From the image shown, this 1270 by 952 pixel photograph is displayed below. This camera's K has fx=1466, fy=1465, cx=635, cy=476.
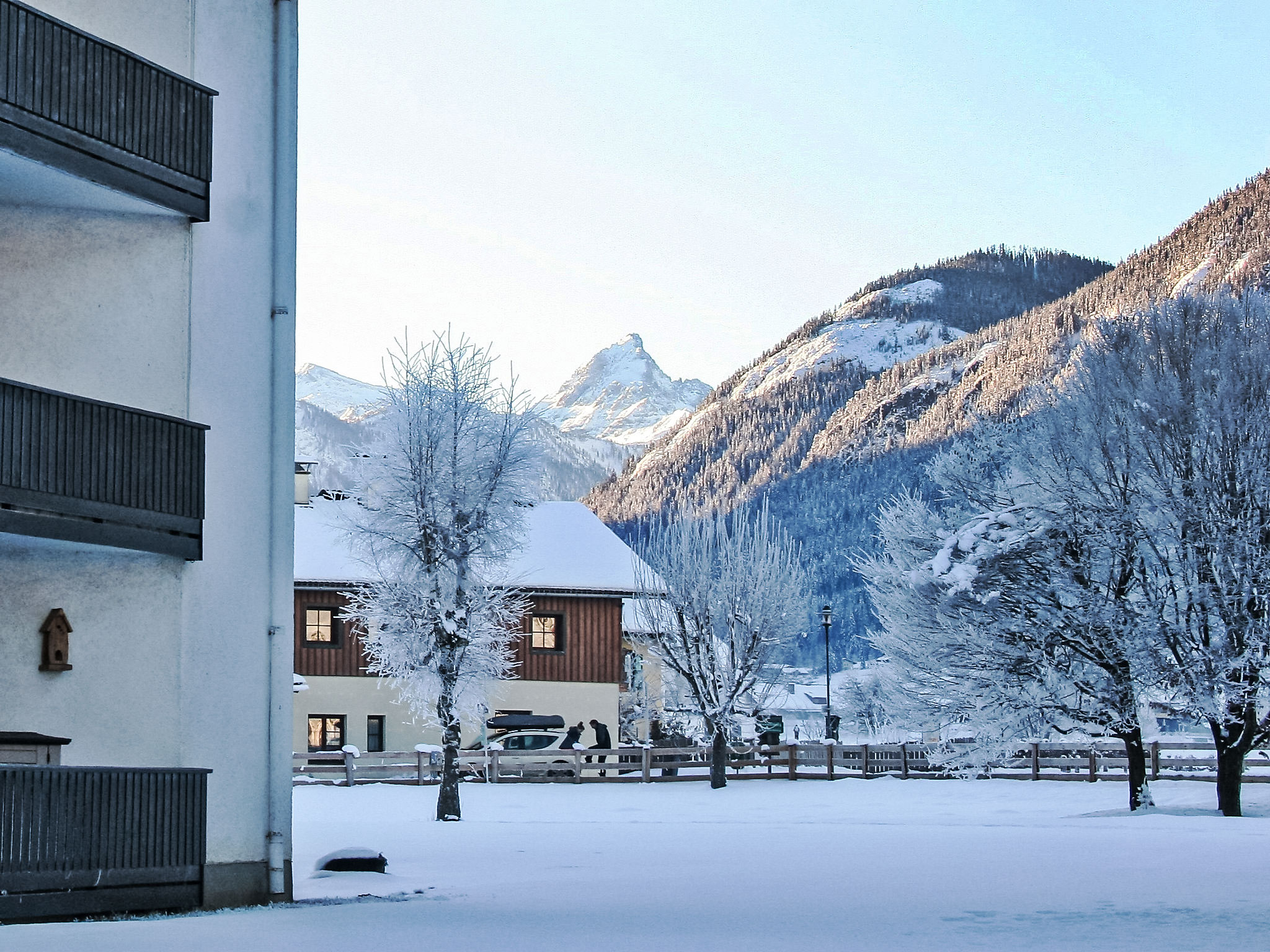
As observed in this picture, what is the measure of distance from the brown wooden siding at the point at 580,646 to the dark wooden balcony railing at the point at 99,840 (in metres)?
30.0

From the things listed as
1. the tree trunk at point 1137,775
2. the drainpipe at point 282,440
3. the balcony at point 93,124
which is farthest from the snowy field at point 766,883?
the balcony at point 93,124

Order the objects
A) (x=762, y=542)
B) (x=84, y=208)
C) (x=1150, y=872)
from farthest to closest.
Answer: (x=762, y=542)
(x=1150, y=872)
(x=84, y=208)

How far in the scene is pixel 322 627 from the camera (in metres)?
44.8

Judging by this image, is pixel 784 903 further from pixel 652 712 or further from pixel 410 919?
pixel 652 712

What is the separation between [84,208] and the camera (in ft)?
50.7

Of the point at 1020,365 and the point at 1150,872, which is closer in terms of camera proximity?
the point at 1150,872

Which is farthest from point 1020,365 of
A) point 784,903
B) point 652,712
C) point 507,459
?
point 784,903

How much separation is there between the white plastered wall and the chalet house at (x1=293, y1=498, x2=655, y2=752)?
3cm

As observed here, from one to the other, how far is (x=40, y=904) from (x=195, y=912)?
1.90m

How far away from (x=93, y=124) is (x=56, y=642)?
520 centimetres

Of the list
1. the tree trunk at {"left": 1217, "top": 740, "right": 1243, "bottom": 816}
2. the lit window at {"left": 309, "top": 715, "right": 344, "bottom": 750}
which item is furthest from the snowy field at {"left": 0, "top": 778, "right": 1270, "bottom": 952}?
the lit window at {"left": 309, "top": 715, "right": 344, "bottom": 750}

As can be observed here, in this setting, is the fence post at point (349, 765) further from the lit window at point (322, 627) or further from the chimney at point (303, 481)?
the chimney at point (303, 481)

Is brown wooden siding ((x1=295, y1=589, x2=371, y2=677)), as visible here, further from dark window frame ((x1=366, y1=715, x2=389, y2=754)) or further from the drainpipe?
the drainpipe

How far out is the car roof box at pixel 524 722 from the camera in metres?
42.3
